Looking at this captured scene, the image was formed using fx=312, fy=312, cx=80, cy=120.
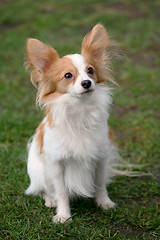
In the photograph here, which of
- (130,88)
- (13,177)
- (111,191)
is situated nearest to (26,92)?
(130,88)

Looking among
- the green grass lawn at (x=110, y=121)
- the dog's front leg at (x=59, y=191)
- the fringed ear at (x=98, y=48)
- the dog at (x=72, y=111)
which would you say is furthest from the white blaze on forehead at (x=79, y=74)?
the green grass lawn at (x=110, y=121)

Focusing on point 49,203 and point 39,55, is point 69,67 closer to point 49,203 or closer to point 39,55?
point 39,55

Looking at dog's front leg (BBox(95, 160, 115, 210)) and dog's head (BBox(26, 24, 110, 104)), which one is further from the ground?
dog's head (BBox(26, 24, 110, 104))

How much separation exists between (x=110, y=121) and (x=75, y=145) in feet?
7.08

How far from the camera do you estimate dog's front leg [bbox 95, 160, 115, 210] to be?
3.12 m

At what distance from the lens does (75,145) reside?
277cm

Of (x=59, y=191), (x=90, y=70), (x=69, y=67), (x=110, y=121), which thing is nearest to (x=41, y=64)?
(x=69, y=67)

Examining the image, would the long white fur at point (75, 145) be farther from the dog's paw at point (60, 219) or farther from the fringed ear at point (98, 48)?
the fringed ear at point (98, 48)

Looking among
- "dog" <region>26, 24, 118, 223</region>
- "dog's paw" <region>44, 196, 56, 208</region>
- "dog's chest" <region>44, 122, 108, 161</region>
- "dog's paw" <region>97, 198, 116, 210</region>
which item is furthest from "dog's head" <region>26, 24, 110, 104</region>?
"dog's paw" <region>97, 198, 116, 210</region>

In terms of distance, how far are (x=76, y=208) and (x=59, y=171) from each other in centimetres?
51

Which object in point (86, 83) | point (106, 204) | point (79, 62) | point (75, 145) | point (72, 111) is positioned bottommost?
point (106, 204)

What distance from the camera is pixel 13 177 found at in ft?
11.8

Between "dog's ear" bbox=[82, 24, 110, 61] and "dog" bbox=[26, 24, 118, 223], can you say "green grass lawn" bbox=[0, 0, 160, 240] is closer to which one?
"dog" bbox=[26, 24, 118, 223]

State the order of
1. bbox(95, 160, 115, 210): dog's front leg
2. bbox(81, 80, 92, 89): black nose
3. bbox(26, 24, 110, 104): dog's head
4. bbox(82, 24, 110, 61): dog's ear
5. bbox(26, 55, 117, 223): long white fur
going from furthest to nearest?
bbox(95, 160, 115, 210): dog's front leg < bbox(82, 24, 110, 61): dog's ear < bbox(26, 55, 117, 223): long white fur < bbox(26, 24, 110, 104): dog's head < bbox(81, 80, 92, 89): black nose
